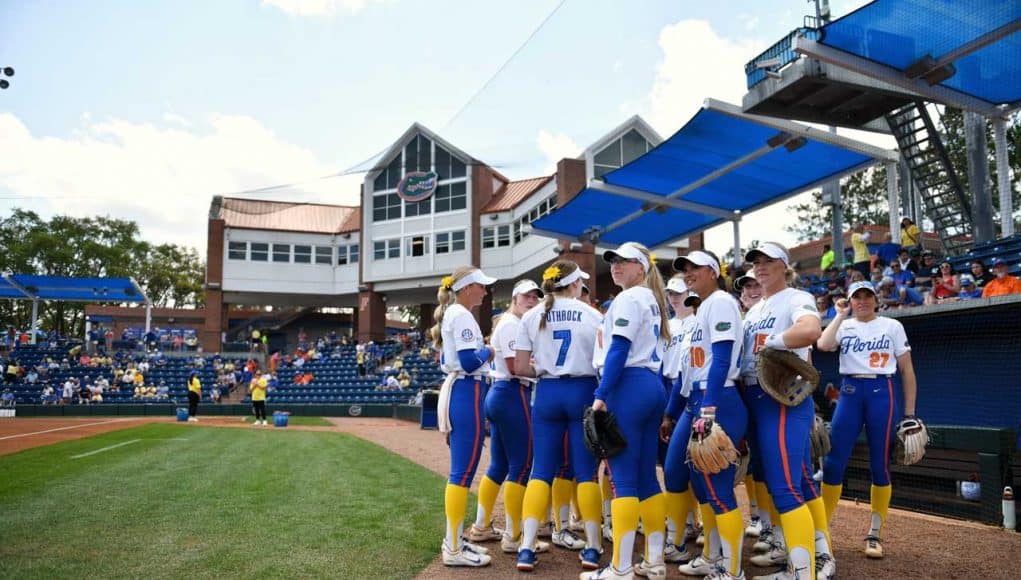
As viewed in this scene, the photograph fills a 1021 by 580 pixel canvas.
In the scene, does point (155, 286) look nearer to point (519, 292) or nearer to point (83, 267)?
point (83, 267)

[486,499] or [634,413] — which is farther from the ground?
[634,413]

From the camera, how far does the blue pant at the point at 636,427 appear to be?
440 cm

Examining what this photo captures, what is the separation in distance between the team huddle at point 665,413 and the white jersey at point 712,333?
0.01 metres

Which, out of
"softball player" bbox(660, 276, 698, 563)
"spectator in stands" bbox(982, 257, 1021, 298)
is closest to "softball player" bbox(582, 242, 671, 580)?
"softball player" bbox(660, 276, 698, 563)

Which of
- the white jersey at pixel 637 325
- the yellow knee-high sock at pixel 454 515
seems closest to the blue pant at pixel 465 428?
the yellow knee-high sock at pixel 454 515

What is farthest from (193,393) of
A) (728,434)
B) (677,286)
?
(728,434)

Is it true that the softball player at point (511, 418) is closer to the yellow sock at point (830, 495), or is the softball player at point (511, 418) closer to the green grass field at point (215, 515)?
the green grass field at point (215, 515)

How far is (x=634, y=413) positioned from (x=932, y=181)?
14.2m

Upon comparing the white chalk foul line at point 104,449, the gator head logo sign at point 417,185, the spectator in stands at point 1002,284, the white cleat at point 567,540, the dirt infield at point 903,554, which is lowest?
the white chalk foul line at point 104,449

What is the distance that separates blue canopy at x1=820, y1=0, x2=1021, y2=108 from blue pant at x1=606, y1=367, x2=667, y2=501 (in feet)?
23.7

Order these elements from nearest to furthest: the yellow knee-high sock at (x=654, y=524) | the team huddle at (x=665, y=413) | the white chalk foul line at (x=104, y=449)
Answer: the team huddle at (x=665, y=413) < the yellow knee-high sock at (x=654, y=524) < the white chalk foul line at (x=104, y=449)

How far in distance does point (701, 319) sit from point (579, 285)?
1.11m

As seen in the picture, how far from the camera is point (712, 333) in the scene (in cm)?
418

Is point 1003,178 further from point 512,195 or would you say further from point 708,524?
point 512,195
